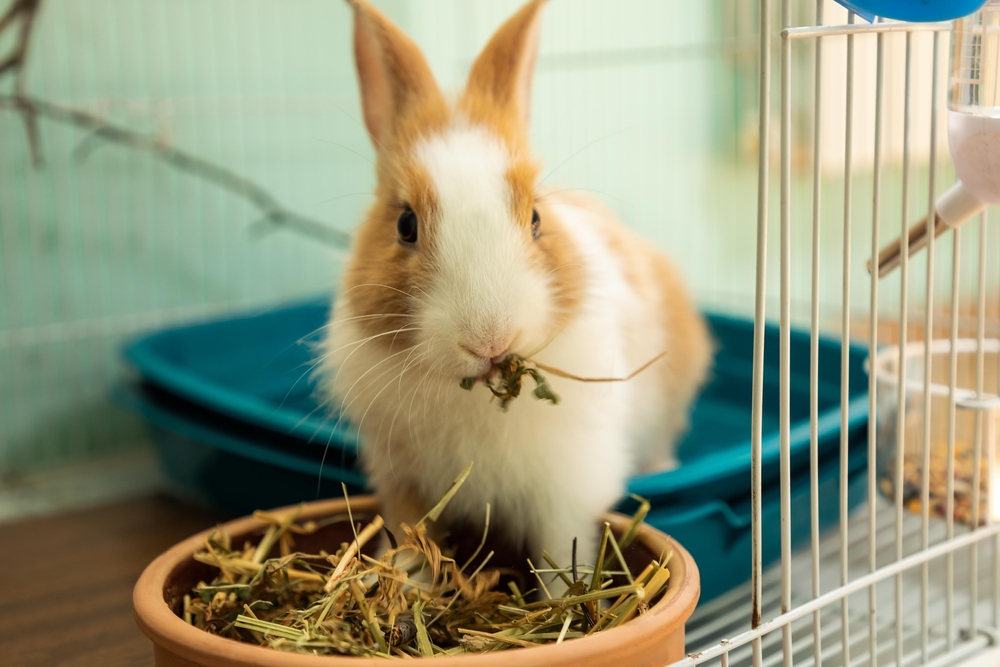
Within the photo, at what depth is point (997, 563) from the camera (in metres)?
1.10

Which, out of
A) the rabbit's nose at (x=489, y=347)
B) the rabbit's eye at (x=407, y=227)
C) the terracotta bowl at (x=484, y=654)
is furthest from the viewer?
the rabbit's eye at (x=407, y=227)

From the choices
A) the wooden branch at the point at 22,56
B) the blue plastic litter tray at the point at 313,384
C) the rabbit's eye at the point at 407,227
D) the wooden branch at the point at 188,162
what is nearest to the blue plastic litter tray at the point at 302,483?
the blue plastic litter tray at the point at 313,384

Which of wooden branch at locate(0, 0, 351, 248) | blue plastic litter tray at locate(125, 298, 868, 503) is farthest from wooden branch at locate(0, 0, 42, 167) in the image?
blue plastic litter tray at locate(125, 298, 868, 503)

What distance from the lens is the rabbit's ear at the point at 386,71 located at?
1.05 meters

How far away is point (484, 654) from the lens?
0.75m

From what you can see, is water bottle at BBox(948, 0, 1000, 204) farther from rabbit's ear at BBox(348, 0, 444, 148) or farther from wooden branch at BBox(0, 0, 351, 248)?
wooden branch at BBox(0, 0, 351, 248)

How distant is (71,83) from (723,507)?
5.42 ft

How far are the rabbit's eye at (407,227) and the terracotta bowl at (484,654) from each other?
0.42 metres

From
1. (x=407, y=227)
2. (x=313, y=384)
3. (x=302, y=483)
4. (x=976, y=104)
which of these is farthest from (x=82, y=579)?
(x=976, y=104)

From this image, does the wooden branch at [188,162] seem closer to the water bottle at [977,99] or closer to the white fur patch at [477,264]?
the white fur patch at [477,264]

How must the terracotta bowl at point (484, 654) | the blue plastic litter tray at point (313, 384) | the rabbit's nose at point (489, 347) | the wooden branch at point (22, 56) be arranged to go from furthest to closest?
the wooden branch at point (22, 56), the blue plastic litter tray at point (313, 384), the rabbit's nose at point (489, 347), the terracotta bowl at point (484, 654)

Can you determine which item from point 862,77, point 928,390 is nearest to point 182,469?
point 928,390

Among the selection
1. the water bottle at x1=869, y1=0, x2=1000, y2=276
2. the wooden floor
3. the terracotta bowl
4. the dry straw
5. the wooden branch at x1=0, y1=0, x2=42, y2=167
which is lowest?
the wooden floor

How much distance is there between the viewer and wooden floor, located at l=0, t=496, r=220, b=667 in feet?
3.99
